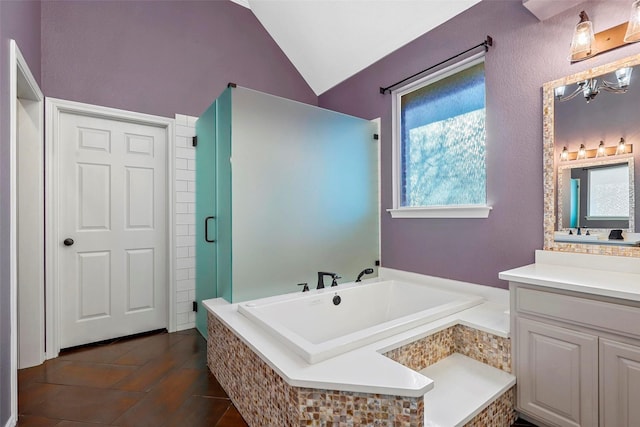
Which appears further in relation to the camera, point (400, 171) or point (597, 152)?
point (400, 171)

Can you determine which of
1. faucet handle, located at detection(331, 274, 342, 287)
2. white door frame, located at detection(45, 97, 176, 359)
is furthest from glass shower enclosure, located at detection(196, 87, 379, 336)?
white door frame, located at detection(45, 97, 176, 359)

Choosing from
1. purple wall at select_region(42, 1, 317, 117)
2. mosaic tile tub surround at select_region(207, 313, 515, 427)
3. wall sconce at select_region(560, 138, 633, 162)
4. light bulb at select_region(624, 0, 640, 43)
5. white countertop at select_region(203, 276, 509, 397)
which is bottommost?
mosaic tile tub surround at select_region(207, 313, 515, 427)

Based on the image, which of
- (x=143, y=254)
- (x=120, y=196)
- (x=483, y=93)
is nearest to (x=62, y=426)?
(x=143, y=254)

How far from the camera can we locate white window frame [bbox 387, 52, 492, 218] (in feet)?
7.67

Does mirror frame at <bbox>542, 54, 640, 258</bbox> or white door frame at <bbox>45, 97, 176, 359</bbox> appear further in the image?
white door frame at <bbox>45, 97, 176, 359</bbox>

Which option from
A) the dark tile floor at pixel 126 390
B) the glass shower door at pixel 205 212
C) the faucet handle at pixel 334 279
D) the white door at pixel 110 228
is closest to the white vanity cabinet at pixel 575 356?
the dark tile floor at pixel 126 390

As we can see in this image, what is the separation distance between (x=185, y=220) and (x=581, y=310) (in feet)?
9.60

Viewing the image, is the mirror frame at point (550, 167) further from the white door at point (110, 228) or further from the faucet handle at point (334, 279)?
the white door at point (110, 228)

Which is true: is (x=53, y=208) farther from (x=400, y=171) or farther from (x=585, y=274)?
(x=585, y=274)

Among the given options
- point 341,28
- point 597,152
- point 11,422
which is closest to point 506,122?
point 597,152

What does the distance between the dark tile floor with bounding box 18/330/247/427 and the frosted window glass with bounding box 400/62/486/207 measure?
214 centimetres

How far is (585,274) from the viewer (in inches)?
→ 64.4

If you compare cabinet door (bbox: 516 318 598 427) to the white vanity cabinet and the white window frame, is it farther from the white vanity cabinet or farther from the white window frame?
the white window frame

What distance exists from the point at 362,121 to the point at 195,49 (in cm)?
176
